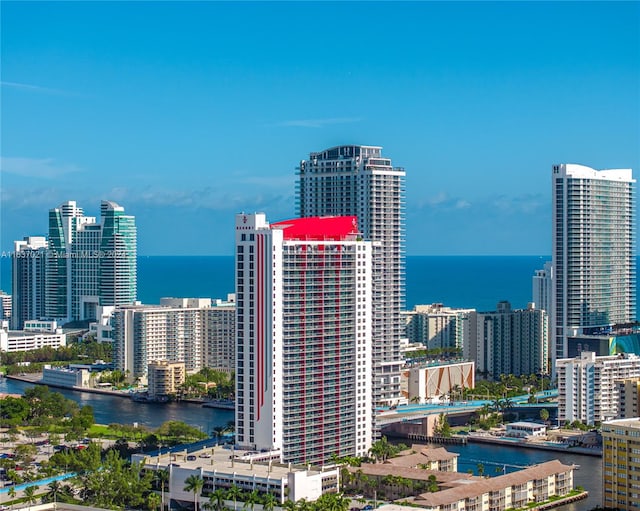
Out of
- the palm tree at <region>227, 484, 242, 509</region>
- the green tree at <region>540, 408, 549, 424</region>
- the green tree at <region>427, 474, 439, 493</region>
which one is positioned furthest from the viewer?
the green tree at <region>540, 408, 549, 424</region>

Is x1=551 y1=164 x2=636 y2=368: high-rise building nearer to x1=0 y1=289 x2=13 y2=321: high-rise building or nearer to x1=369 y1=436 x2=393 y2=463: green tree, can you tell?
x1=369 y1=436 x2=393 y2=463: green tree

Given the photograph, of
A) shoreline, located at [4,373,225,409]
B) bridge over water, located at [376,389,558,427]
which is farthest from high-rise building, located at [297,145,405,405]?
shoreline, located at [4,373,225,409]

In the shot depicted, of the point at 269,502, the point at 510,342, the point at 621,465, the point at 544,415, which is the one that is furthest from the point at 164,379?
the point at 621,465

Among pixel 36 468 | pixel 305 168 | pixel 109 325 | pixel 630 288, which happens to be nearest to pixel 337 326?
pixel 36 468

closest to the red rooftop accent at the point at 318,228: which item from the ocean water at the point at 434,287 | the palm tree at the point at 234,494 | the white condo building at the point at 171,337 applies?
the palm tree at the point at 234,494

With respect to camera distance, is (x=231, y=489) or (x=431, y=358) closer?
(x=231, y=489)

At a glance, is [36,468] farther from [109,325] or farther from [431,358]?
[109,325]

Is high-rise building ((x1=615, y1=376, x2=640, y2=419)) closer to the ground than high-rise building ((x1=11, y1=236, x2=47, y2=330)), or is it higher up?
closer to the ground

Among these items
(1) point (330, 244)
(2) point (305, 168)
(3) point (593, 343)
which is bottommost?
(3) point (593, 343)
